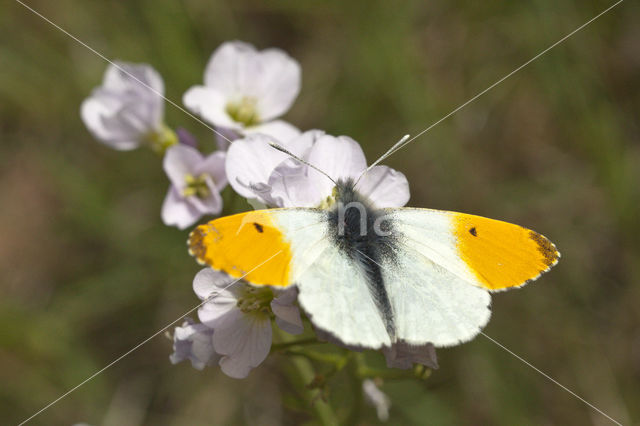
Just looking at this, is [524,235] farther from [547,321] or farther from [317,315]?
[547,321]

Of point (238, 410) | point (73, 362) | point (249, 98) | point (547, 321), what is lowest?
point (547, 321)

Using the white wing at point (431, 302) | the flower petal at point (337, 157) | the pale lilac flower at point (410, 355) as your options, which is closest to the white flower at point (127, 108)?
the flower petal at point (337, 157)

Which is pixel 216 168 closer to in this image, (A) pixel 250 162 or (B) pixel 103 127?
(A) pixel 250 162

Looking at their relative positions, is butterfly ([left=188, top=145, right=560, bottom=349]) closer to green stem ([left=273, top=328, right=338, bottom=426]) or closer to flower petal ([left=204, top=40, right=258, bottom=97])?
green stem ([left=273, top=328, right=338, bottom=426])

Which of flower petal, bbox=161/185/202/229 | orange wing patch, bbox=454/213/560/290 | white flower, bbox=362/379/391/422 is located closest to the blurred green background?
white flower, bbox=362/379/391/422

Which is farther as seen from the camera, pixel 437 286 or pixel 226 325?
pixel 226 325

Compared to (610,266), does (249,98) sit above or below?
above

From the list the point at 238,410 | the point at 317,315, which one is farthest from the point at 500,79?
the point at 317,315
